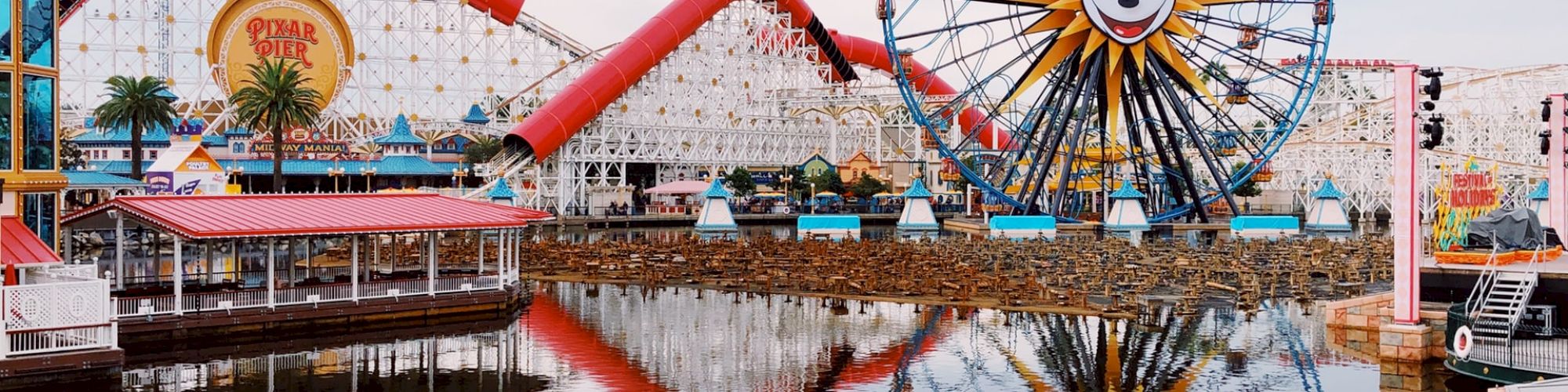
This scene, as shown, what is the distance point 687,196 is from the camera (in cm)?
9181

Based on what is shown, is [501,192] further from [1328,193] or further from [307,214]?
[1328,193]

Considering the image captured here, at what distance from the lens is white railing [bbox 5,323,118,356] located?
75.3ft

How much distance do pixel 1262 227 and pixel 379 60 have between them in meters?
46.5

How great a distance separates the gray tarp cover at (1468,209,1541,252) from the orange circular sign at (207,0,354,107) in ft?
209

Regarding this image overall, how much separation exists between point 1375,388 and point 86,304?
19061 millimetres

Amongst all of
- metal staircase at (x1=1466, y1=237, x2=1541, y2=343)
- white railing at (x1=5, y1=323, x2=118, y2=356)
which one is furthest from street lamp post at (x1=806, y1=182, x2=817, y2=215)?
white railing at (x1=5, y1=323, x2=118, y2=356)

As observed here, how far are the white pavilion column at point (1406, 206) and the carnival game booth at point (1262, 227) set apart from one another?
1535 inches

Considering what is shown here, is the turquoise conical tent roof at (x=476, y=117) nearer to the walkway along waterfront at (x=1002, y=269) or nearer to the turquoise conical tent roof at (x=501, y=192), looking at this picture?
the turquoise conical tent roof at (x=501, y=192)

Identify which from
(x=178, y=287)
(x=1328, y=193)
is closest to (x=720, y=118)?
(x=1328, y=193)

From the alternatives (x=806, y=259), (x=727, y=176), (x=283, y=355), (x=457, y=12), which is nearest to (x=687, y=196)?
(x=727, y=176)

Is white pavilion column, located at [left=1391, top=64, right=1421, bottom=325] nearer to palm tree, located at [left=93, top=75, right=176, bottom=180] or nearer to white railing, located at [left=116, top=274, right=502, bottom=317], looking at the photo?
white railing, located at [left=116, top=274, right=502, bottom=317]

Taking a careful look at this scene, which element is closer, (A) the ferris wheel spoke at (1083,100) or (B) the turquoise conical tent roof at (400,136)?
(A) the ferris wheel spoke at (1083,100)

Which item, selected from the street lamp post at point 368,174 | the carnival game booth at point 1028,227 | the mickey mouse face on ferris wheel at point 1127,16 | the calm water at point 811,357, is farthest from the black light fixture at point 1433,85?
→ the street lamp post at point 368,174

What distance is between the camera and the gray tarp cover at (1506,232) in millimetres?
28234
